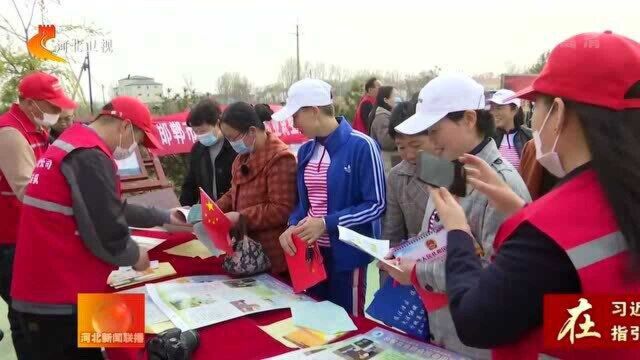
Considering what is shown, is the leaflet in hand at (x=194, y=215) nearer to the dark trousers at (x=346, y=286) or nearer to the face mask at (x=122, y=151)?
the face mask at (x=122, y=151)

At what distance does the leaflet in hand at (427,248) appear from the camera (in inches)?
42.3

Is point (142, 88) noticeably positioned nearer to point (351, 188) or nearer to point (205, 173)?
point (205, 173)

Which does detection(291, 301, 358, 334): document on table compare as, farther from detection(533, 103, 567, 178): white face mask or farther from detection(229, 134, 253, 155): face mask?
detection(229, 134, 253, 155): face mask

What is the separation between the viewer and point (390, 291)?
1.39m

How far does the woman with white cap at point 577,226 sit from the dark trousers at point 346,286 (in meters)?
1.17

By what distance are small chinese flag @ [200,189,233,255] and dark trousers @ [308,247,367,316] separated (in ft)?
1.25

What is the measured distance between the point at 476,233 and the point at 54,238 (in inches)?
47.4

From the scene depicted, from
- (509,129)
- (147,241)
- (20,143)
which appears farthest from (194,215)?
(509,129)

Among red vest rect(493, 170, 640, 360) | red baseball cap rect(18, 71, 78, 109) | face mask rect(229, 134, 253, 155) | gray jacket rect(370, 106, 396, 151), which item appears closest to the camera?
red vest rect(493, 170, 640, 360)

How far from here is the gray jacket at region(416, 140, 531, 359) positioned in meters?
1.06

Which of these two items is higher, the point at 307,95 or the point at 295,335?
the point at 307,95

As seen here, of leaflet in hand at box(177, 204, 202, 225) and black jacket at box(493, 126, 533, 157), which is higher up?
black jacket at box(493, 126, 533, 157)

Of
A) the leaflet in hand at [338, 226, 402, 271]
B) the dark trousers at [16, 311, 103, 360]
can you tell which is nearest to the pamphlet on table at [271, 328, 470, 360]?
the leaflet in hand at [338, 226, 402, 271]

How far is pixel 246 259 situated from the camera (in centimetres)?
177
